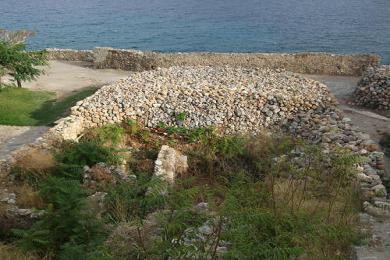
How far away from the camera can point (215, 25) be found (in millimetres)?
73812

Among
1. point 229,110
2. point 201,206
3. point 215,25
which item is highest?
point 201,206

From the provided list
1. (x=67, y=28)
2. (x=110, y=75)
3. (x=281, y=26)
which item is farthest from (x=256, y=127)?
(x=67, y=28)

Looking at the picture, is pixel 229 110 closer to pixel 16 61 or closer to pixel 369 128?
pixel 369 128

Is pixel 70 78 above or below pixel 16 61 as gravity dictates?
below

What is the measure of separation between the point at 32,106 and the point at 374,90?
1680 cm

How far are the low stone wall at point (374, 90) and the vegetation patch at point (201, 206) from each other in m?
6.71

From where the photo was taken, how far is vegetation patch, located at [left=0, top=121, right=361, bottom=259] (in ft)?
24.6

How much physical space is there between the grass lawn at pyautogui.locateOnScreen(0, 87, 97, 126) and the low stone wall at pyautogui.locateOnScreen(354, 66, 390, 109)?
14227 mm

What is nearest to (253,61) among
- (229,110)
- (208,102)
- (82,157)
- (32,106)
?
(208,102)

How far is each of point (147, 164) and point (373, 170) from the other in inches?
299

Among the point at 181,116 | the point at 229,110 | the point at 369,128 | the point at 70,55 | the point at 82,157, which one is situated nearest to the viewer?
the point at 82,157

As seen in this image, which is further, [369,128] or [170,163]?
[369,128]

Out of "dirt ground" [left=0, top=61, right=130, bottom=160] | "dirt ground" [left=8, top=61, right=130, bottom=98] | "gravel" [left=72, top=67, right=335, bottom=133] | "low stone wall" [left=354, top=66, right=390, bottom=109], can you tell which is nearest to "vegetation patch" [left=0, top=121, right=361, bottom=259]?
"gravel" [left=72, top=67, right=335, bottom=133]

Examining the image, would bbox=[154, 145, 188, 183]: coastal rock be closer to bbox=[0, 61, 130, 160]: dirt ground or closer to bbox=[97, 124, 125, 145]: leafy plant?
bbox=[97, 124, 125, 145]: leafy plant
